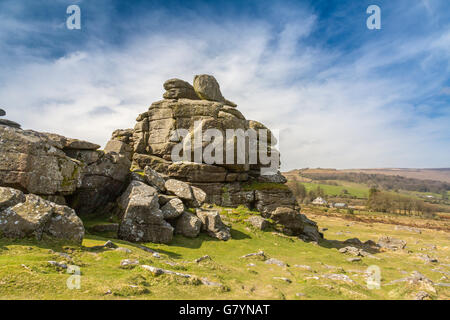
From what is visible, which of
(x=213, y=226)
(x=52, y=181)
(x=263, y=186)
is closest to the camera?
(x=52, y=181)

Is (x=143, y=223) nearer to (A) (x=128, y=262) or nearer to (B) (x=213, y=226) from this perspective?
(B) (x=213, y=226)

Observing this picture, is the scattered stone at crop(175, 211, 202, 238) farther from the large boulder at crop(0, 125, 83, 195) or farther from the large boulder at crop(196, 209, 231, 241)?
the large boulder at crop(0, 125, 83, 195)

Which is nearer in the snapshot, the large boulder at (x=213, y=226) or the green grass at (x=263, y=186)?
the large boulder at (x=213, y=226)

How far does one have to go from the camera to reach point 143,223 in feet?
66.3

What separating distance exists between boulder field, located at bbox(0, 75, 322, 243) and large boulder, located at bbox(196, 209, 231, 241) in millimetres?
97

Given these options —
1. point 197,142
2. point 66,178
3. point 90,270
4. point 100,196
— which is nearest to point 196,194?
point 197,142

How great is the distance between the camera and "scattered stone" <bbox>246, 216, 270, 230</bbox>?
28594mm

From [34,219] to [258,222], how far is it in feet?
69.7

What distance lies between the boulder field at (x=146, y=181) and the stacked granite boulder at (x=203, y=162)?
135 mm

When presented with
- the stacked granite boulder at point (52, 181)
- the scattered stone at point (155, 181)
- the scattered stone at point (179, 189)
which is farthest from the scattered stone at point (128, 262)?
the scattered stone at point (155, 181)

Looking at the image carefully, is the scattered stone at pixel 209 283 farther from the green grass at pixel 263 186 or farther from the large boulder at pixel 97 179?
the green grass at pixel 263 186

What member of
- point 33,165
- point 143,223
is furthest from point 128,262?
point 33,165

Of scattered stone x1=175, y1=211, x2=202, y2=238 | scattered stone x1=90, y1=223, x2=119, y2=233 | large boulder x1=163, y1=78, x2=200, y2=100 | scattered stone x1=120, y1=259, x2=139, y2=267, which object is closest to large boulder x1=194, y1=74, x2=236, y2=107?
large boulder x1=163, y1=78, x2=200, y2=100

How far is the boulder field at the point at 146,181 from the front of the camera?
14.5 meters
